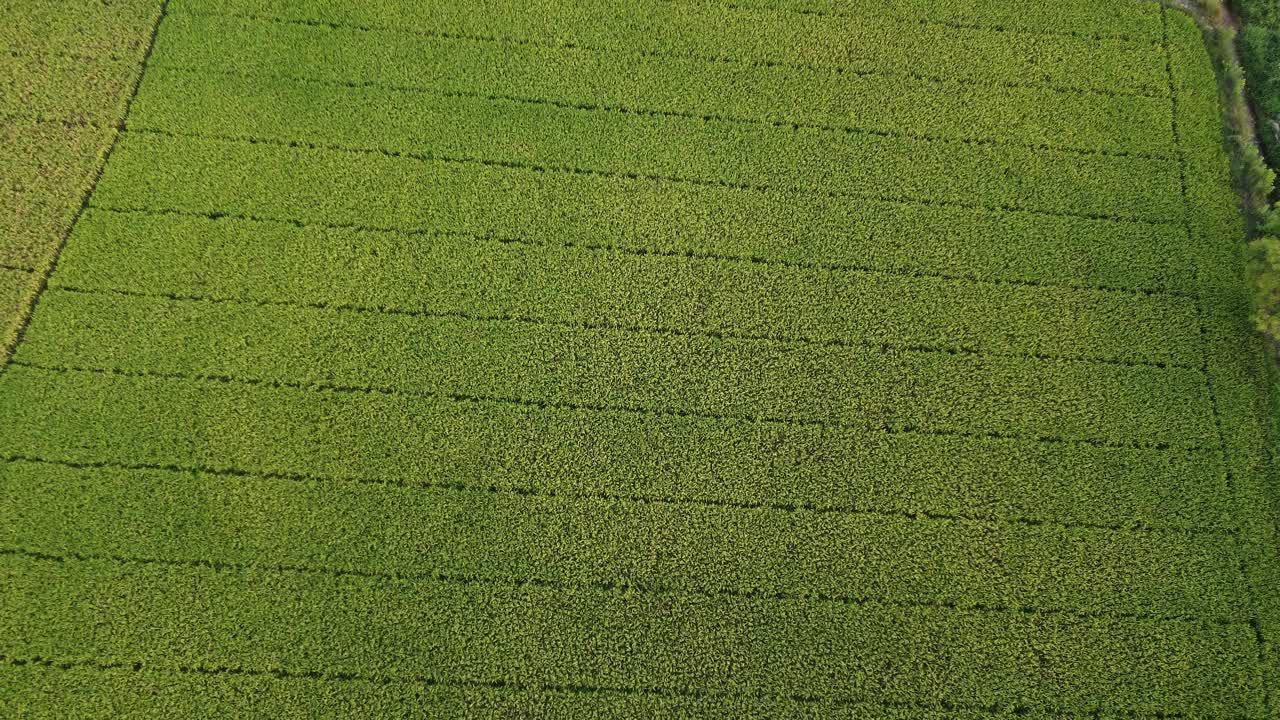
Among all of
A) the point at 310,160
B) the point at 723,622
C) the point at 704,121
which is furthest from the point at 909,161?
the point at 310,160

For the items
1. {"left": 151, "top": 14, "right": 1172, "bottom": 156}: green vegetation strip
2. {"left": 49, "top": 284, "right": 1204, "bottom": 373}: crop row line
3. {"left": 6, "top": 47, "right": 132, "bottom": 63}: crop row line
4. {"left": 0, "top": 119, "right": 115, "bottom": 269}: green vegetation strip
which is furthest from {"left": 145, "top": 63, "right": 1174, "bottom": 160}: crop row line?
{"left": 49, "top": 284, "right": 1204, "bottom": 373}: crop row line

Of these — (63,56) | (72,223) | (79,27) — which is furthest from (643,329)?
(79,27)

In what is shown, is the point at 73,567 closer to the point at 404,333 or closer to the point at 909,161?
the point at 404,333

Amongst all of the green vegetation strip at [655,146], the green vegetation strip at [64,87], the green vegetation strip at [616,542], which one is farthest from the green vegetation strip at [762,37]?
the green vegetation strip at [616,542]

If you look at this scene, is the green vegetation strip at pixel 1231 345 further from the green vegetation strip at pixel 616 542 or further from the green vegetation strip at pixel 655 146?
the green vegetation strip at pixel 655 146

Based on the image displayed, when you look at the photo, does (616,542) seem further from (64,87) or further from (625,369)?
(64,87)

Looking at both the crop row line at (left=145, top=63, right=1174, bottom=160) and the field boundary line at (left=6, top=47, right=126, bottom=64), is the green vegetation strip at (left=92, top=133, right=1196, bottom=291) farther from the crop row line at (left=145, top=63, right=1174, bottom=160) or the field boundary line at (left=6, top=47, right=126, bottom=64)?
the field boundary line at (left=6, top=47, right=126, bottom=64)
